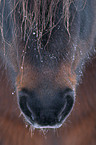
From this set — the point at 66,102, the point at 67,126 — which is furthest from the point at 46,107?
the point at 67,126

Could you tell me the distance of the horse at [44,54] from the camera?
365 mm

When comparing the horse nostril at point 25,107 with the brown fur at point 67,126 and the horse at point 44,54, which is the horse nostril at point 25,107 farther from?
the brown fur at point 67,126

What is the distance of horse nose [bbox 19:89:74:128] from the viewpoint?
0.36 metres

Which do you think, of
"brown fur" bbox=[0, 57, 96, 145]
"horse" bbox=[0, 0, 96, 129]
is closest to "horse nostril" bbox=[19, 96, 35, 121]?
"horse" bbox=[0, 0, 96, 129]

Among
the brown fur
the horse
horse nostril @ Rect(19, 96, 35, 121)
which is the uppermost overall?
the horse

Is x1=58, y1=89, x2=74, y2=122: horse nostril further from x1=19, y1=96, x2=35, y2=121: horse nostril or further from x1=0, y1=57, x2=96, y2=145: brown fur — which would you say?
x1=0, y1=57, x2=96, y2=145: brown fur

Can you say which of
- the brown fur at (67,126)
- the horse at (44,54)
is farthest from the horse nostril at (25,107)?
the brown fur at (67,126)

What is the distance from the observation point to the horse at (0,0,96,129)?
1.20ft

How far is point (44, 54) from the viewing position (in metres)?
0.39

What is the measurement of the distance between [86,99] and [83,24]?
0.44 m

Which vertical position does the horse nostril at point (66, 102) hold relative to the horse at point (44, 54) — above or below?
below

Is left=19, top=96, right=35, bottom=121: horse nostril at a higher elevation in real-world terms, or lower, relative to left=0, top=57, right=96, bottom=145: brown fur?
higher

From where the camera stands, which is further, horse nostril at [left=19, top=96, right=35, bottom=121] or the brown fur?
the brown fur

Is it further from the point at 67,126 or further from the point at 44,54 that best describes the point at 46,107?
the point at 67,126
